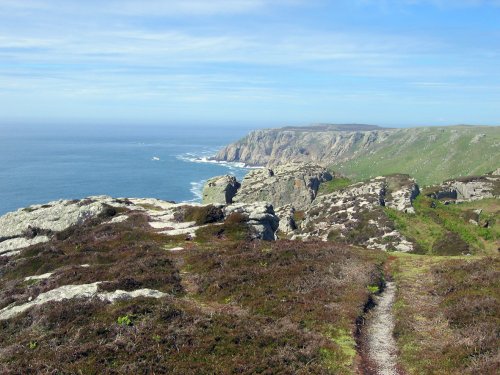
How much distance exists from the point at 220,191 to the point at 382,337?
61.0 m

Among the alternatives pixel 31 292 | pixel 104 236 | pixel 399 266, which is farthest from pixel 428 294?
pixel 104 236

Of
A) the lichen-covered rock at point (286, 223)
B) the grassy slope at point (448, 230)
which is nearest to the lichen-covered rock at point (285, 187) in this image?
the lichen-covered rock at point (286, 223)

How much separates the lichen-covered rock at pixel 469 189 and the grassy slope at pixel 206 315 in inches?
2668

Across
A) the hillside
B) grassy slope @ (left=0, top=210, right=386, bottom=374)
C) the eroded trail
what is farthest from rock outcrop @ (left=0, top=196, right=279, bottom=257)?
the eroded trail

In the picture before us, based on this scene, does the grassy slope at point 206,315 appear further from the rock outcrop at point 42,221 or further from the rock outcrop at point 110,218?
the rock outcrop at point 42,221

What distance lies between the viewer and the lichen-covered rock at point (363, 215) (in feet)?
176

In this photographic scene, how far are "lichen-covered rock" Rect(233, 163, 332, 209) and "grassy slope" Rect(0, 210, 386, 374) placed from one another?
5004 cm

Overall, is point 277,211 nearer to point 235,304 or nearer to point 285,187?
point 285,187

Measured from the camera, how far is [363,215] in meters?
62.1

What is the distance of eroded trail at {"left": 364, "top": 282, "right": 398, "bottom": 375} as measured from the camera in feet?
52.5

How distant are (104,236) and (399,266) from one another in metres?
28.9

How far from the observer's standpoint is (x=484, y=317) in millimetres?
18828

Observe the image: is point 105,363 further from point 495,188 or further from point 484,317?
point 495,188

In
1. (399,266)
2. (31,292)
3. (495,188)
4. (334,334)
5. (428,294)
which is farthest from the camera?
(495,188)
